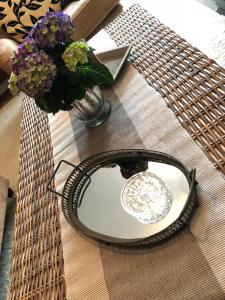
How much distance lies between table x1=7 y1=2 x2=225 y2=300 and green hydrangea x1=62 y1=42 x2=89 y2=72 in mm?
262

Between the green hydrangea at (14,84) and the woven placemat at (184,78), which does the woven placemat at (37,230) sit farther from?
the woven placemat at (184,78)

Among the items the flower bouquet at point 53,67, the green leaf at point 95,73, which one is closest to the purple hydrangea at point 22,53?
the flower bouquet at point 53,67

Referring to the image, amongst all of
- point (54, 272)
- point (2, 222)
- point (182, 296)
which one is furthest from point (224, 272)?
point (2, 222)

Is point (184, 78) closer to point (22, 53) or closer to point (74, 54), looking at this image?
point (74, 54)

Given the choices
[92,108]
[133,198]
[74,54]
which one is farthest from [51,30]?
[133,198]

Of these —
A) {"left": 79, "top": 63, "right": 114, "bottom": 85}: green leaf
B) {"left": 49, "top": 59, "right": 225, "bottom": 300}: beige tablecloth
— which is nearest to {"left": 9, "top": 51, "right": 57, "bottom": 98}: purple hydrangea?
{"left": 79, "top": 63, "right": 114, "bottom": 85}: green leaf

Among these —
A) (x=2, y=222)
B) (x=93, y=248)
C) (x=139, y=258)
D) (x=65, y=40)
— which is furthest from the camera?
(x=2, y=222)

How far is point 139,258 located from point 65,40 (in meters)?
0.68

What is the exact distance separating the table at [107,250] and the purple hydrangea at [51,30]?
322 millimetres

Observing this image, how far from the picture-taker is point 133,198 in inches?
40.4

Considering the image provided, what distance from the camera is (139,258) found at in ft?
2.84

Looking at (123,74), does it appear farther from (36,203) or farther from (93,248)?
(93,248)

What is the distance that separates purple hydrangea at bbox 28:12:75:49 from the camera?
3.57ft

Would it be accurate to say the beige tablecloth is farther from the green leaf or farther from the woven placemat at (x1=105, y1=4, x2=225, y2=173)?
the green leaf
